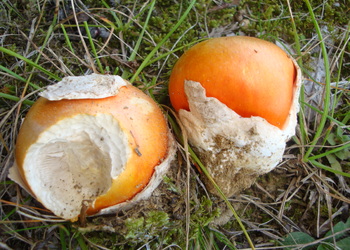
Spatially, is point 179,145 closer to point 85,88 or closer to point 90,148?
point 90,148

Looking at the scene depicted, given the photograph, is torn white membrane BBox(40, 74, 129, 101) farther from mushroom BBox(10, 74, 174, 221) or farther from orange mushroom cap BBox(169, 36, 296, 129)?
orange mushroom cap BBox(169, 36, 296, 129)

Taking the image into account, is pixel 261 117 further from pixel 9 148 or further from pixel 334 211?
pixel 9 148

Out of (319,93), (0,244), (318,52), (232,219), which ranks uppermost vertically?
(318,52)

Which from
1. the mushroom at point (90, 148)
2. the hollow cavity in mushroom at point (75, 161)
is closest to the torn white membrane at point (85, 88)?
the mushroom at point (90, 148)

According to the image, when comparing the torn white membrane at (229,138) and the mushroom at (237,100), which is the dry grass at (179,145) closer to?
the torn white membrane at (229,138)

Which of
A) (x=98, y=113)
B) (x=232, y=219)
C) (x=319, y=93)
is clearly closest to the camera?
(x=98, y=113)

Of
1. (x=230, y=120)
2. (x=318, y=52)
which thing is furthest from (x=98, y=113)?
(x=318, y=52)

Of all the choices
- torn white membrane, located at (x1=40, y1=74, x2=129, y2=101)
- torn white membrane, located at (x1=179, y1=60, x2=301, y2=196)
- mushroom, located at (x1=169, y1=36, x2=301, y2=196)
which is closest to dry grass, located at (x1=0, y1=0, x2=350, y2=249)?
torn white membrane, located at (x1=179, y1=60, x2=301, y2=196)
